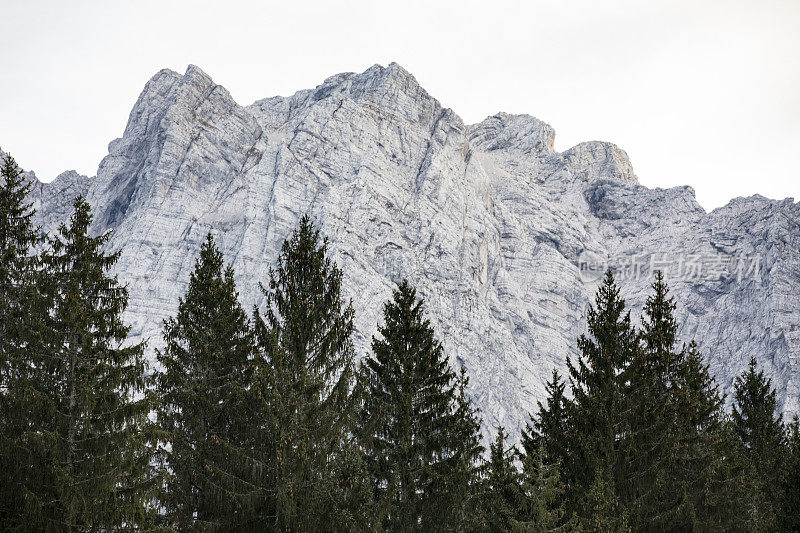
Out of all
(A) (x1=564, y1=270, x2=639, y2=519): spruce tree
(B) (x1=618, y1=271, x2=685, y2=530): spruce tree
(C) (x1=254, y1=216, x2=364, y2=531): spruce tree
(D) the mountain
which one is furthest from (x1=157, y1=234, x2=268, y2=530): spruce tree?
(D) the mountain

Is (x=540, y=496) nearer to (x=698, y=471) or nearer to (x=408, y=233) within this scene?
(x=698, y=471)

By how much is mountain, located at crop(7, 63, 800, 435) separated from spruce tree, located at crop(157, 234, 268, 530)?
103 m

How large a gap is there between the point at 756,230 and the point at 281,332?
19219 centimetres

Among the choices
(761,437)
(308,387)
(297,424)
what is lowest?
(297,424)

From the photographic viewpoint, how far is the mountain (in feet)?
473

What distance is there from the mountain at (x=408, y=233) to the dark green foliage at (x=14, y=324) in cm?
10720

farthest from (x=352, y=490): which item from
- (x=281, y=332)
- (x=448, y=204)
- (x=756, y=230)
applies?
(x=756, y=230)

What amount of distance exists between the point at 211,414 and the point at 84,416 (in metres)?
5.17

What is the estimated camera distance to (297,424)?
1800 cm

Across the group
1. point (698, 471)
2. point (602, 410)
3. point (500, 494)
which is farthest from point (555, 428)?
point (698, 471)

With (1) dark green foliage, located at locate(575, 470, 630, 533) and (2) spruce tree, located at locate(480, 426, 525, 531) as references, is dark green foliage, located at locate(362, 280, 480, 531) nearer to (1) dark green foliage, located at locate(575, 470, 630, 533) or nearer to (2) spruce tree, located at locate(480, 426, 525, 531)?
(2) spruce tree, located at locate(480, 426, 525, 531)

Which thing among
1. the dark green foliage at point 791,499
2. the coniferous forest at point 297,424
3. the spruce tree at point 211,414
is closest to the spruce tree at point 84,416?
the coniferous forest at point 297,424

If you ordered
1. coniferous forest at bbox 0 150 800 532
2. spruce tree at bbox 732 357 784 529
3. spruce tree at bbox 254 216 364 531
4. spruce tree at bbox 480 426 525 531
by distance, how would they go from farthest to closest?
spruce tree at bbox 732 357 784 529 < spruce tree at bbox 480 426 525 531 < spruce tree at bbox 254 216 364 531 < coniferous forest at bbox 0 150 800 532

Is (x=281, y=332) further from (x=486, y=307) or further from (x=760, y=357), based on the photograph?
(x=760, y=357)
